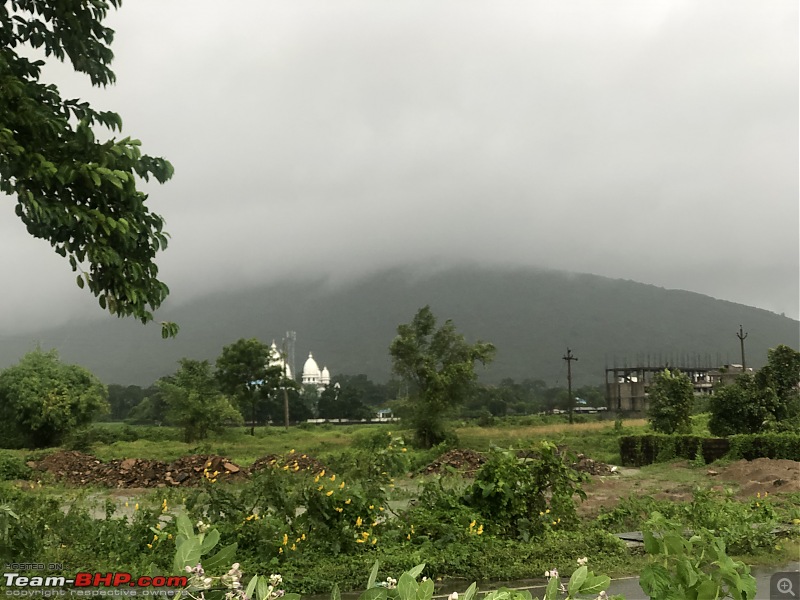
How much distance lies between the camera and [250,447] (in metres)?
25.3

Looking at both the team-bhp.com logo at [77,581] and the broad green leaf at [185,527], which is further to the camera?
the team-bhp.com logo at [77,581]

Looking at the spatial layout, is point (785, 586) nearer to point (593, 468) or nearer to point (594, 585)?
point (594, 585)

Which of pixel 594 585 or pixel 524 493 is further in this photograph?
pixel 524 493

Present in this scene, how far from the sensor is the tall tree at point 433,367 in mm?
23203

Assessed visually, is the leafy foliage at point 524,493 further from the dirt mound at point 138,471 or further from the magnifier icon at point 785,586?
the dirt mound at point 138,471

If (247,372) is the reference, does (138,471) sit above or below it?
below

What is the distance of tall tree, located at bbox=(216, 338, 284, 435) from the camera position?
39.3 m

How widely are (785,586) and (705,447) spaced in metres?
14.0

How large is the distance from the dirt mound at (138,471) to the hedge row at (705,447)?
10.8 meters

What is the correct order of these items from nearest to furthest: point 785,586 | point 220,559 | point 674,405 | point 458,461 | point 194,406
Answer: point 220,559, point 785,586, point 458,461, point 674,405, point 194,406

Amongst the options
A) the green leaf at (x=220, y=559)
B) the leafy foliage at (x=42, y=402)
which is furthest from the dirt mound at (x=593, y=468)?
the leafy foliage at (x=42, y=402)

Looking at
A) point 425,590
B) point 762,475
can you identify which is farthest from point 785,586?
point 762,475

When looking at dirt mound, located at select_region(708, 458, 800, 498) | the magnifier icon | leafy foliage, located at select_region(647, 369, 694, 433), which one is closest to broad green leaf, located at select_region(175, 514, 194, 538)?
the magnifier icon

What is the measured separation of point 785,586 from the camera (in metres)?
3.80
